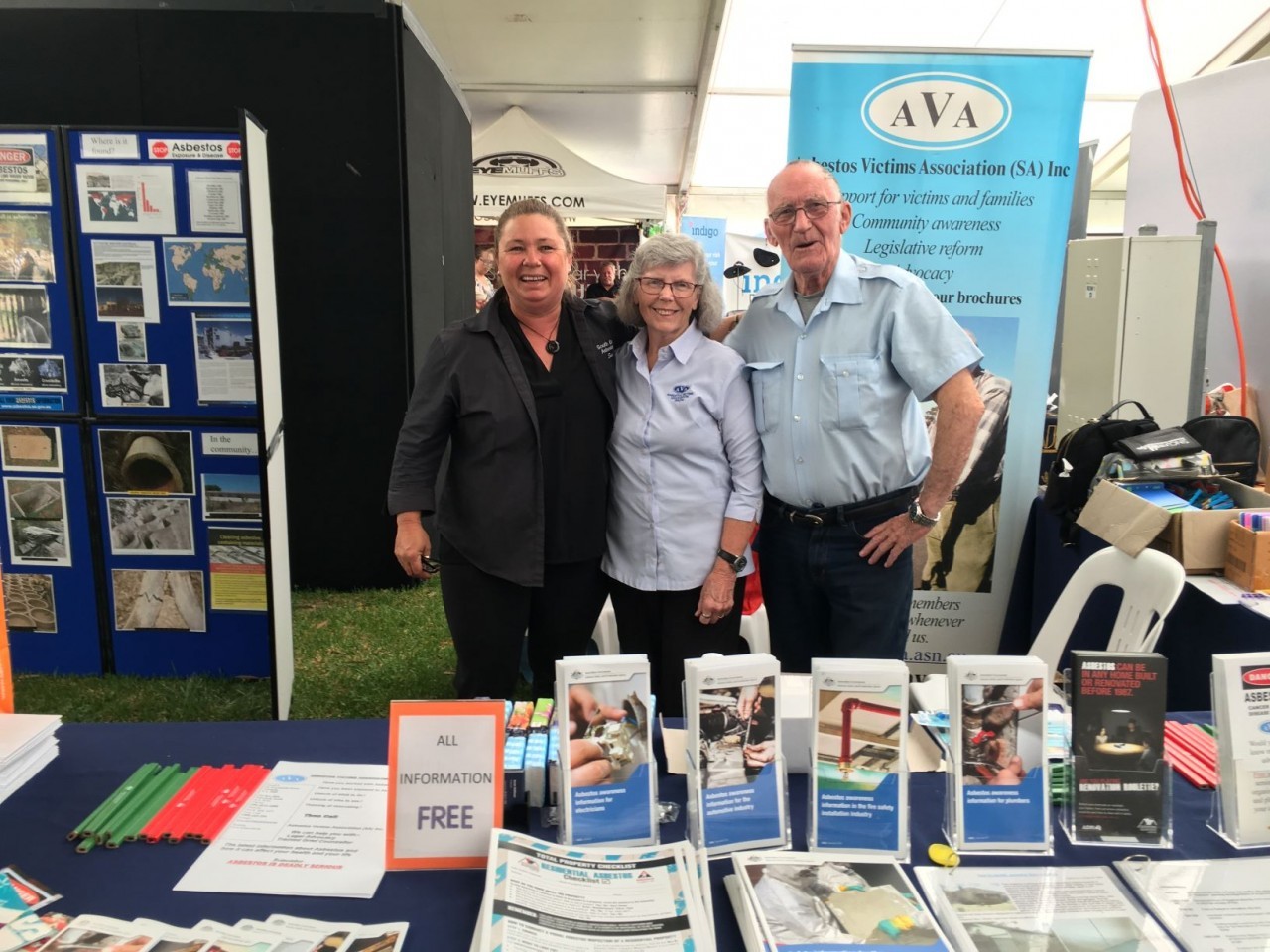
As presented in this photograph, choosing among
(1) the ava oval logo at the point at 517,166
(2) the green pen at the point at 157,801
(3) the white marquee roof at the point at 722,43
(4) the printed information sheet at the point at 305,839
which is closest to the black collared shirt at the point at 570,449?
(4) the printed information sheet at the point at 305,839

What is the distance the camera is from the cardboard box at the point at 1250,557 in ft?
6.48

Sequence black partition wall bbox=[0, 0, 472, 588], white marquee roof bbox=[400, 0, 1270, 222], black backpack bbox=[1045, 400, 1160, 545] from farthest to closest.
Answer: white marquee roof bbox=[400, 0, 1270, 222], black partition wall bbox=[0, 0, 472, 588], black backpack bbox=[1045, 400, 1160, 545]

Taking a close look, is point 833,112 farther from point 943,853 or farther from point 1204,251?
point 943,853

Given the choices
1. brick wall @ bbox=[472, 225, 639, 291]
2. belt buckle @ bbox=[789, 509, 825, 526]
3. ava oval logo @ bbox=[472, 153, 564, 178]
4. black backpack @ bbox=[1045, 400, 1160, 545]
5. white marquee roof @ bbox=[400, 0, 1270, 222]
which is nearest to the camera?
belt buckle @ bbox=[789, 509, 825, 526]

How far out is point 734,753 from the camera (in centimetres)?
105

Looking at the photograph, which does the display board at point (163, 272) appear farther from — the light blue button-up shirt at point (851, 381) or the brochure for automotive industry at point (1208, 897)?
the brochure for automotive industry at point (1208, 897)

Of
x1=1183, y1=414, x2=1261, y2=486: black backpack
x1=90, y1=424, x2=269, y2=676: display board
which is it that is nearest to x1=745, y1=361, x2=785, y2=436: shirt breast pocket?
x1=1183, y1=414, x2=1261, y2=486: black backpack

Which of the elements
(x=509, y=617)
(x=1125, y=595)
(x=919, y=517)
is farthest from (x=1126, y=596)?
(x=509, y=617)

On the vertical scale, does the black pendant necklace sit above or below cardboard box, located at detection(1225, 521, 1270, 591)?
above

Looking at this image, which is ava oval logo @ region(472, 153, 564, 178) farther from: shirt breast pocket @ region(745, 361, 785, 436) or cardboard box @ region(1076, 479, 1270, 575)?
cardboard box @ region(1076, 479, 1270, 575)

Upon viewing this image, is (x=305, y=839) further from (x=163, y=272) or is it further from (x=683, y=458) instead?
(x=163, y=272)

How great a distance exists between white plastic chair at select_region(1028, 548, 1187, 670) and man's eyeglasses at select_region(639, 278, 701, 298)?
111 cm

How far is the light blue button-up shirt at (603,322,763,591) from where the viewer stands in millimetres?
1826

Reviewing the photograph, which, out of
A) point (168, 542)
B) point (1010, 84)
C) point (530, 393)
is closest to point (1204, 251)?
point (1010, 84)
